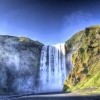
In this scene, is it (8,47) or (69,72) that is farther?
(8,47)

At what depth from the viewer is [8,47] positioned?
16925 cm

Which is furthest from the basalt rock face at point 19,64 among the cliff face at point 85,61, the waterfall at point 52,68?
the cliff face at point 85,61

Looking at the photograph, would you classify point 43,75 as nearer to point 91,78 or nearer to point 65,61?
point 65,61

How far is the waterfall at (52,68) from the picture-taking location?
157 metres

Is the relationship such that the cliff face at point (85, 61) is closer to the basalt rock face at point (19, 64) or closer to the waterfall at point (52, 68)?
the waterfall at point (52, 68)

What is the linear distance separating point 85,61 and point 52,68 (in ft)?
66.0

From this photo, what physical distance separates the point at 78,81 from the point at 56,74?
18894 millimetres

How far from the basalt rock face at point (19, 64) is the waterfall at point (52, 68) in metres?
3.08

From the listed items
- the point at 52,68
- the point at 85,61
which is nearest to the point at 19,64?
the point at 52,68

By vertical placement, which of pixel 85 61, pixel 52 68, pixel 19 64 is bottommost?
pixel 52 68

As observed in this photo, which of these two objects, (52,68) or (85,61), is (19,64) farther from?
(85,61)

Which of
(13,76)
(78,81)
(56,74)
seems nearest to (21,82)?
(13,76)

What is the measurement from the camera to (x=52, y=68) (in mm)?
162125

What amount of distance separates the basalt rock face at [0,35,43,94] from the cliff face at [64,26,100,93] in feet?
58.2
